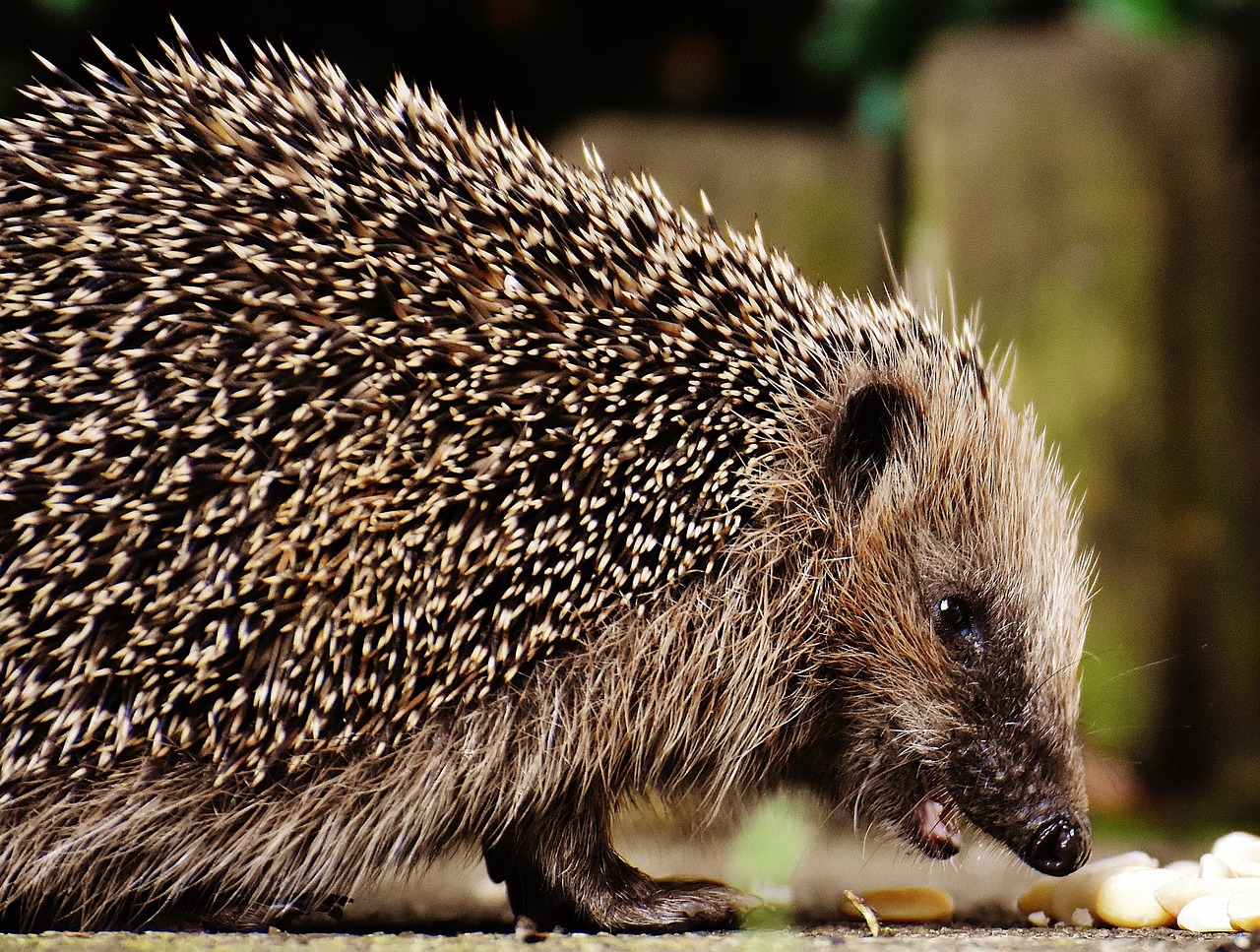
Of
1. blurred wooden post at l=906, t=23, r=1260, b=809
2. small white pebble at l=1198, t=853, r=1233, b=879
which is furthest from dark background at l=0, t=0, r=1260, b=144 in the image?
small white pebble at l=1198, t=853, r=1233, b=879

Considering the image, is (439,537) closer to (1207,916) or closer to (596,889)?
(596,889)

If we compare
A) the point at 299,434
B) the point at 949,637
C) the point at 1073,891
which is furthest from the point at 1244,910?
the point at 299,434

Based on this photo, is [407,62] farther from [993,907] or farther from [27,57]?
[993,907]

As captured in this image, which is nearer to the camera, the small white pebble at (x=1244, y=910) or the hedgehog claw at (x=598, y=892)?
the small white pebble at (x=1244, y=910)

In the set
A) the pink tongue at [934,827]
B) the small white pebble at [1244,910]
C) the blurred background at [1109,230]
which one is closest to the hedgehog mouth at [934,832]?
the pink tongue at [934,827]

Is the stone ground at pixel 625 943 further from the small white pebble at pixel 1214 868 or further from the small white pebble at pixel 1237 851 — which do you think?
the small white pebble at pixel 1237 851

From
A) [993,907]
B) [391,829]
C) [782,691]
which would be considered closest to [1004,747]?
[782,691]

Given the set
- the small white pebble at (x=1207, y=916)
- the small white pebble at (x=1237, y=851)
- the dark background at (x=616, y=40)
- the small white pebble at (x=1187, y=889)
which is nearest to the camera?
the small white pebble at (x=1207, y=916)
